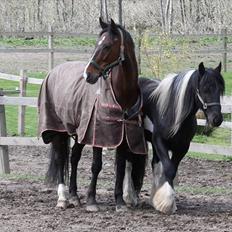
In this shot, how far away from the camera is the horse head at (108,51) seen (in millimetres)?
6723

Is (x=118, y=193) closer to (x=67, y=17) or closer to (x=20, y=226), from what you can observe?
(x=20, y=226)

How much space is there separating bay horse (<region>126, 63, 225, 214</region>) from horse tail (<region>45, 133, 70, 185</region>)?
3.57 ft

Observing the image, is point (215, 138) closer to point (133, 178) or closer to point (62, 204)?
point (133, 178)

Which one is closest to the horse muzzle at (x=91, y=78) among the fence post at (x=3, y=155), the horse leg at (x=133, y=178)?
the horse leg at (x=133, y=178)

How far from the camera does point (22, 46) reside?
28.1 metres

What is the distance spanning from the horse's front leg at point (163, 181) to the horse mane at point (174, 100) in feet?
0.64

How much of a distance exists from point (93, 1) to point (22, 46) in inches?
250

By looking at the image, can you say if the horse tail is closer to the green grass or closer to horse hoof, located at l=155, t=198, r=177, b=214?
horse hoof, located at l=155, t=198, r=177, b=214

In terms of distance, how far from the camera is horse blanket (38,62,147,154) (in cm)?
688

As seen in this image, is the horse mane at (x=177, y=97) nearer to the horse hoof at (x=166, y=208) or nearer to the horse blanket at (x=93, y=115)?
the horse blanket at (x=93, y=115)

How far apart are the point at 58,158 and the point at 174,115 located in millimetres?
Answer: 1576

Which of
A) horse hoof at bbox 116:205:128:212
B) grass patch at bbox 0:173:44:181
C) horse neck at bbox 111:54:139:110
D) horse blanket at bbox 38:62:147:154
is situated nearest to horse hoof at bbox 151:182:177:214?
horse hoof at bbox 116:205:128:212

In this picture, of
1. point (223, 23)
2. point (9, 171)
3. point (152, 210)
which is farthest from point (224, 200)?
point (223, 23)

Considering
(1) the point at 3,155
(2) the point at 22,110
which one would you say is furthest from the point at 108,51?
(2) the point at 22,110
